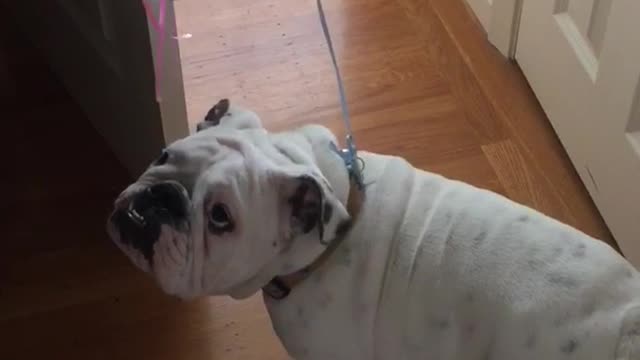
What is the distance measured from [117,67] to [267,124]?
14.0 inches

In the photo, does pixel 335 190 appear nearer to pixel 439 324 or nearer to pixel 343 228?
pixel 343 228

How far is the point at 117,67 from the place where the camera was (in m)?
1.76

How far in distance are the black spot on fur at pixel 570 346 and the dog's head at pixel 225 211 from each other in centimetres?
28

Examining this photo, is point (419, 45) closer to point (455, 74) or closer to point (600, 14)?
point (455, 74)

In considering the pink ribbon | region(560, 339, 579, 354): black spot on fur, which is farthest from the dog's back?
the pink ribbon

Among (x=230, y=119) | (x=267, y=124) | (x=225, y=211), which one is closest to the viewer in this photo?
(x=225, y=211)

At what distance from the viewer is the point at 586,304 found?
1.22 m

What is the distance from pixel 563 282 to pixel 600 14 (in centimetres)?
72

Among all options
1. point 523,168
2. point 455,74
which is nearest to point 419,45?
point 455,74

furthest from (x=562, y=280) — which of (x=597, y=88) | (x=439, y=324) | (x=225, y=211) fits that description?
(x=597, y=88)

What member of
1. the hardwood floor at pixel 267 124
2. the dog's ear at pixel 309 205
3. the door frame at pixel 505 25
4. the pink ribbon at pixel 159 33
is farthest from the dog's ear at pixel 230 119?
the door frame at pixel 505 25

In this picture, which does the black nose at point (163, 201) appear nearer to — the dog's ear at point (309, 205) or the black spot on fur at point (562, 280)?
the dog's ear at point (309, 205)

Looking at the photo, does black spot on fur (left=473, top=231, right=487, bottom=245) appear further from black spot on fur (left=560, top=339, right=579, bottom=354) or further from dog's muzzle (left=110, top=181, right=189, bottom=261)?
dog's muzzle (left=110, top=181, right=189, bottom=261)

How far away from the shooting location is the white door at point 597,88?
1.72 m
